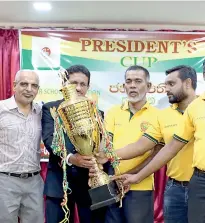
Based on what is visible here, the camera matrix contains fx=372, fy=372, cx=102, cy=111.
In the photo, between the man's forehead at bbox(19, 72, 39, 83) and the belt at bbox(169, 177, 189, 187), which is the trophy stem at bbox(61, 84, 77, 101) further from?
the belt at bbox(169, 177, 189, 187)

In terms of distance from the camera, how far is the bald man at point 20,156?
241 cm

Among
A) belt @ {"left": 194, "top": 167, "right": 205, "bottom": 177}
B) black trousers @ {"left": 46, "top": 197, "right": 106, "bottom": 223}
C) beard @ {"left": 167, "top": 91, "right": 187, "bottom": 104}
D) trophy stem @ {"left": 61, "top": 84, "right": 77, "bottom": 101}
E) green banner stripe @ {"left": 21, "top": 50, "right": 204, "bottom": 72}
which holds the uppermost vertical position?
green banner stripe @ {"left": 21, "top": 50, "right": 204, "bottom": 72}

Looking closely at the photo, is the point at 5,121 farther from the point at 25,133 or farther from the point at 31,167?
the point at 31,167

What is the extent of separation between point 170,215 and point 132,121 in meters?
0.65

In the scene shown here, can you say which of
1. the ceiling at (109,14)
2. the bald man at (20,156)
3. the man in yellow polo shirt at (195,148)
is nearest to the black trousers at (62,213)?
the bald man at (20,156)

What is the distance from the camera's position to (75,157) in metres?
2.15

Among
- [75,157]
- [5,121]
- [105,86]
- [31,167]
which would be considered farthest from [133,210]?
[105,86]

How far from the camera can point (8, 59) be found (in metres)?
4.10

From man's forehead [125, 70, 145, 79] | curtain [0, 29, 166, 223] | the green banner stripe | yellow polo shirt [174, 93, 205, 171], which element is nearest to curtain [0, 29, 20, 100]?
curtain [0, 29, 166, 223]

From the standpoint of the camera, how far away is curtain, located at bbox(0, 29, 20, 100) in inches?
160

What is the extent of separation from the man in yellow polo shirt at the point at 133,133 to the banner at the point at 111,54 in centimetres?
157

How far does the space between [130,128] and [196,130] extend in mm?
516

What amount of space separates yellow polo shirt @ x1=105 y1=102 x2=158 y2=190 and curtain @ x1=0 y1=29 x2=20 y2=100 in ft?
6.44

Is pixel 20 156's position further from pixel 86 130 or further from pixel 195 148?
pixel 195 148
